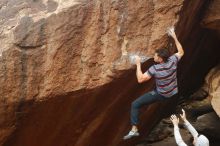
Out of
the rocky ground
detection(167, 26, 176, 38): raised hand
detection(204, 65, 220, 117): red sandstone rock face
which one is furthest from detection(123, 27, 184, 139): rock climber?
the rocky ground

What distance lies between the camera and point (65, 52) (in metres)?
8.94

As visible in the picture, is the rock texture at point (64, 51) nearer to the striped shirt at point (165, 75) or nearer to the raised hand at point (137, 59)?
the raised hand at point (137, 59)

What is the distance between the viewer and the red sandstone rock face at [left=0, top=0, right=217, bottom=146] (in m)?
8.85

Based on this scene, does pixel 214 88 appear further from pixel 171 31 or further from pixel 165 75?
pixel 165 75

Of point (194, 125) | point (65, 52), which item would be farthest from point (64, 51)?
point (194, 125)

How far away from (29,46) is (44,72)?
0.50 meters

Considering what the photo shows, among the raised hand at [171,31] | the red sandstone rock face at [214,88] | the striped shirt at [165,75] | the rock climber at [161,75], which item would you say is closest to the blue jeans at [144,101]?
the rock climber at [161,75]

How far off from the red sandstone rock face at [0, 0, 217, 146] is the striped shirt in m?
0.79

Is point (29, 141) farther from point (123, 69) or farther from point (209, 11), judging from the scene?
point (209, 11)

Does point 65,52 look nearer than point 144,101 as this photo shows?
No

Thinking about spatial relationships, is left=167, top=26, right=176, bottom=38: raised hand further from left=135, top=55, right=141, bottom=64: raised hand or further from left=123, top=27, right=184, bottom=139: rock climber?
left=135, top=55, right=141, bottom=64: raised hand

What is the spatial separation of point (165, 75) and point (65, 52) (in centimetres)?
173

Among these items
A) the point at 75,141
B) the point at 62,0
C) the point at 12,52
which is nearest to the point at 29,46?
the point at 12,52

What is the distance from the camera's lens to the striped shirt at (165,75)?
8445mm
